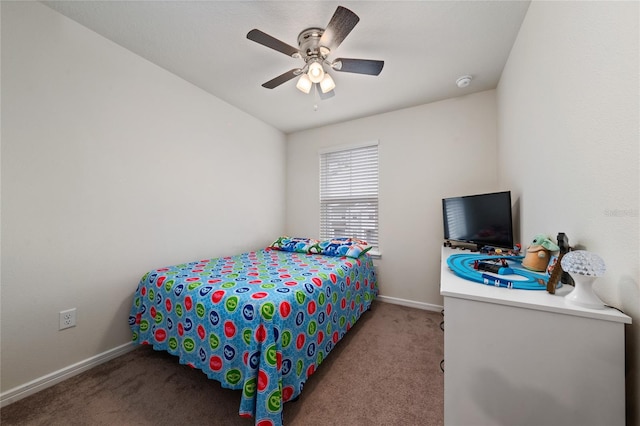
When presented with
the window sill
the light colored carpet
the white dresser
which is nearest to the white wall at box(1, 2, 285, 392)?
the light colored carpet

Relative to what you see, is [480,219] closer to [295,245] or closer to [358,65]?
[358,65]

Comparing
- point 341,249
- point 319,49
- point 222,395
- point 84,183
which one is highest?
point 319,49

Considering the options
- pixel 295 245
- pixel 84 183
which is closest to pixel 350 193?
pixel 295 245

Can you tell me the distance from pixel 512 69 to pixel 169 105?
123 inches

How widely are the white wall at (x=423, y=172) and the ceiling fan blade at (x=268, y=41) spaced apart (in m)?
1.81

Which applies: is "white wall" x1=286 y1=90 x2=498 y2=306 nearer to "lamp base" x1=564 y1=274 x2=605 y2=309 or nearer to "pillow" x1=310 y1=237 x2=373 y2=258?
"pillow" x1=310 y1=237 x2=373 y2=258

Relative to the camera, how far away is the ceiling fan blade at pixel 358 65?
165 centimetres

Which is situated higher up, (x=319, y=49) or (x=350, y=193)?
(x=319, y=49)

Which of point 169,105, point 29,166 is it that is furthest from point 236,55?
point 29,166

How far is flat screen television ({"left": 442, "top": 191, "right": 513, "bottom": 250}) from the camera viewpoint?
1742 mm

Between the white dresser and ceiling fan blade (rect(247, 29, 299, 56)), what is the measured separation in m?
1.74

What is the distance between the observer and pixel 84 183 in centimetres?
167

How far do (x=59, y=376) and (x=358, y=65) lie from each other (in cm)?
310

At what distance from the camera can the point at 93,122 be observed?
1728mm
